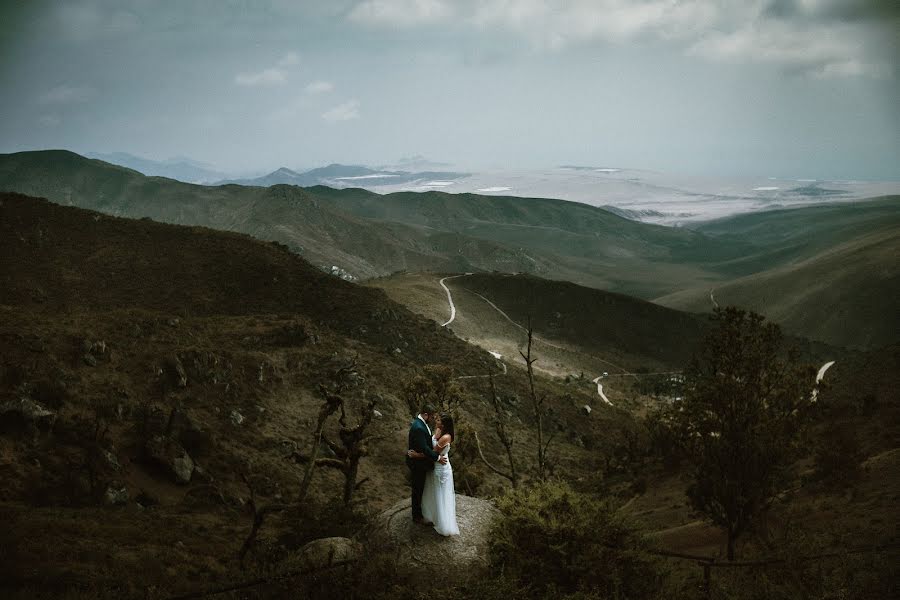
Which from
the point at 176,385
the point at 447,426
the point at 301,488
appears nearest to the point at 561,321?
the point at 176,385

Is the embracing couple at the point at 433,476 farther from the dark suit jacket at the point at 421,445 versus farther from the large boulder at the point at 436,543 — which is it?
the large boulder at the point at 436,543

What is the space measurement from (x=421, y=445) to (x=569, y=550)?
3.22 m

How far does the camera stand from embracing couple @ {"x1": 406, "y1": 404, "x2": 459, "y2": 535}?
1065 cm

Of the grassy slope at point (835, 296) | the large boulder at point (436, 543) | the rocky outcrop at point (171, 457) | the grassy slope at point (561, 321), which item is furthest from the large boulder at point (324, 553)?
the grassy slope at point (835, 296)

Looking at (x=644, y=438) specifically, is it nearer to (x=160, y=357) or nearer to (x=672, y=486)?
(x=672, y=486)

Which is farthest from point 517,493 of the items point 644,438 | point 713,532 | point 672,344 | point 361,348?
point 672,344

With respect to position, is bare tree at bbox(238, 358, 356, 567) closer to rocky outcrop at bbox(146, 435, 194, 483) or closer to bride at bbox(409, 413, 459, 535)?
rocky outcrop at bbox(146, 435, 194, 483)

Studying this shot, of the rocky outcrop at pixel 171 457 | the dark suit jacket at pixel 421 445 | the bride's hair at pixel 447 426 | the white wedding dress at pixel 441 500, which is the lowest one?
the rocky outcrop at pixel 171 457

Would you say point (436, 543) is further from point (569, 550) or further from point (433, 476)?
point (569, 550)

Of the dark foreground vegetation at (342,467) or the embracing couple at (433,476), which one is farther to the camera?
the embracing couple at (433,476)

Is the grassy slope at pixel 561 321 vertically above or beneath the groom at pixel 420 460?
beneath

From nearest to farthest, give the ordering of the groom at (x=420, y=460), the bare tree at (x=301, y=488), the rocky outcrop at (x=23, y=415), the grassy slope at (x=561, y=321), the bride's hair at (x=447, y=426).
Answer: the groom at (x=420, y=460), the bride's hair at (x=447, y=426), the bare tree at (x=301, y=488), the rocky outcrop at (x=23, y=415), the grassy slope at (x=561, y=321)

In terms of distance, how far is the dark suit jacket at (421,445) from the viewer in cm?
1084

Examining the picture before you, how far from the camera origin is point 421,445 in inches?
427
